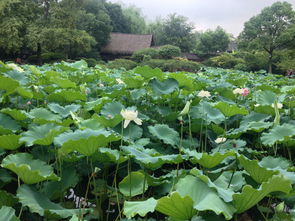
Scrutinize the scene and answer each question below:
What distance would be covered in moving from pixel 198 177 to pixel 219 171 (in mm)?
258

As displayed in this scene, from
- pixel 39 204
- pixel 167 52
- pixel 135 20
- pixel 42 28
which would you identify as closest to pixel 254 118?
pixel 39 204

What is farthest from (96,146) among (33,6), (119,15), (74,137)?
(119,15)

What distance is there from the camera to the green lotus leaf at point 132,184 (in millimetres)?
960

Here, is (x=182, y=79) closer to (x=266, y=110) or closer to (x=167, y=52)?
(x=266, y=110)

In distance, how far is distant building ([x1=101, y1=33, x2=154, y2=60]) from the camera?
26078 millimetres

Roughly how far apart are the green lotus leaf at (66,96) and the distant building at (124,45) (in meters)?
24.7

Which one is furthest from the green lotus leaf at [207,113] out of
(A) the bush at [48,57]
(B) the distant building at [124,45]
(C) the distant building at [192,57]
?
(C) the distant building at [192,57]

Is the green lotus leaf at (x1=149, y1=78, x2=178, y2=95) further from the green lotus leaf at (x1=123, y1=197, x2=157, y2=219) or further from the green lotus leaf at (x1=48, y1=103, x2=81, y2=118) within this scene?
the green lotus leaf at (x1=123, y1=197, x2=157, y2=219)

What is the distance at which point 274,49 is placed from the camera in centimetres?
2270

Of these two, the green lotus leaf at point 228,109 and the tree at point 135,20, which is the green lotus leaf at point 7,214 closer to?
the green lotus leaf at point 228,109

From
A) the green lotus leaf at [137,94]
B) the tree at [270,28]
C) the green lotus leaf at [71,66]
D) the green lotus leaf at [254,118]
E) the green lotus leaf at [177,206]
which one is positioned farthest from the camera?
the tree at [270,28]

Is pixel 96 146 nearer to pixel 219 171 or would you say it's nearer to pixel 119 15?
pixel 219 171

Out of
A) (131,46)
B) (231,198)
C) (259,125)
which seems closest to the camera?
(231,198)

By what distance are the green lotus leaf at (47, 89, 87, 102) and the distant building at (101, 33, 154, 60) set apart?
24.7m
